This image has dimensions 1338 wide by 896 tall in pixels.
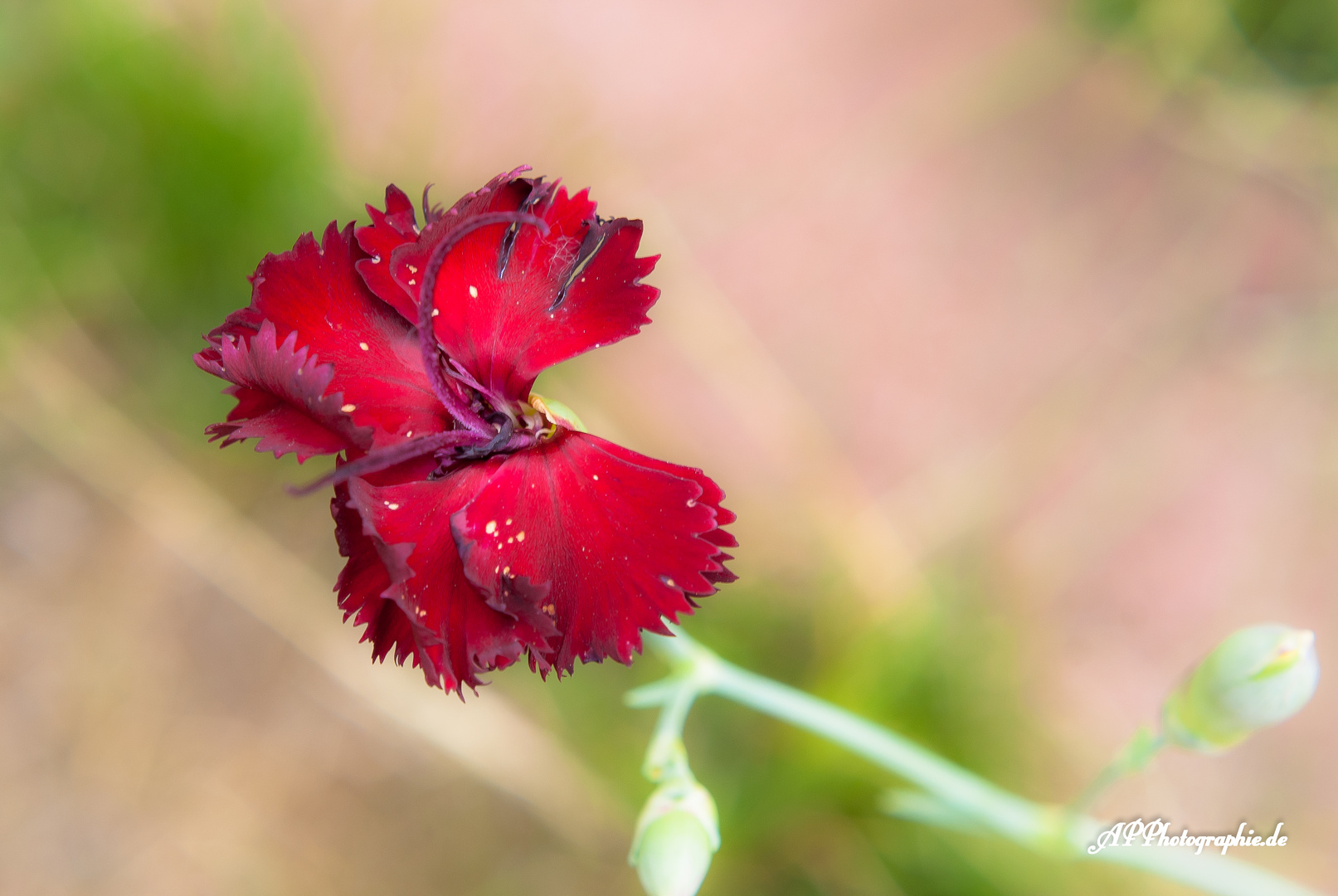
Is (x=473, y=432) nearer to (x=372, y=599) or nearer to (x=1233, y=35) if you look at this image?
(x=372, y=599)

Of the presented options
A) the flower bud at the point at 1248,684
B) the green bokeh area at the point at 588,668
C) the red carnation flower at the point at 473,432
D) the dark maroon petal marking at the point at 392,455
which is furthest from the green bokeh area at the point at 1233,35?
the dark maroon petal marking at the point at 392,455

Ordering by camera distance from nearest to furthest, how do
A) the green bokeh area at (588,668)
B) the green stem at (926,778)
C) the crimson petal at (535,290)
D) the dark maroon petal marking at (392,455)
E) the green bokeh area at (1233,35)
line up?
the dark maroon petal marking at (392,455), the crimson petal at (535,290), the green stem at (926,778), the green bokeh area at (588,668), the green bokeh area at (1233,35)

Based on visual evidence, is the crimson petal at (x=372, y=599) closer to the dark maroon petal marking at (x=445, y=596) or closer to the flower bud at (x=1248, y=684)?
the dark maroon petal marking at (x=445, y=596)

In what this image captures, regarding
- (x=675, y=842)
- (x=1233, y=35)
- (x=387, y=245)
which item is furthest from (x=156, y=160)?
(x=1233, y=35)

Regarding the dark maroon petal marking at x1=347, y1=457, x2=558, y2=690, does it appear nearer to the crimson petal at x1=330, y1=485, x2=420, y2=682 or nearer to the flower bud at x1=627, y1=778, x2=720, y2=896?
the crimson petal at x1=330, y1=485, x2=420, y2=682

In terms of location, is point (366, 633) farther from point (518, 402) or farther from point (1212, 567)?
point (1212, 567)

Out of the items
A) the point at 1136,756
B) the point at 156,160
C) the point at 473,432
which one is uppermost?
the point at 156,160

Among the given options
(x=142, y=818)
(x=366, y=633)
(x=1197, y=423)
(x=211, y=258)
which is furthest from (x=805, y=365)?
(x=142, y=818)
